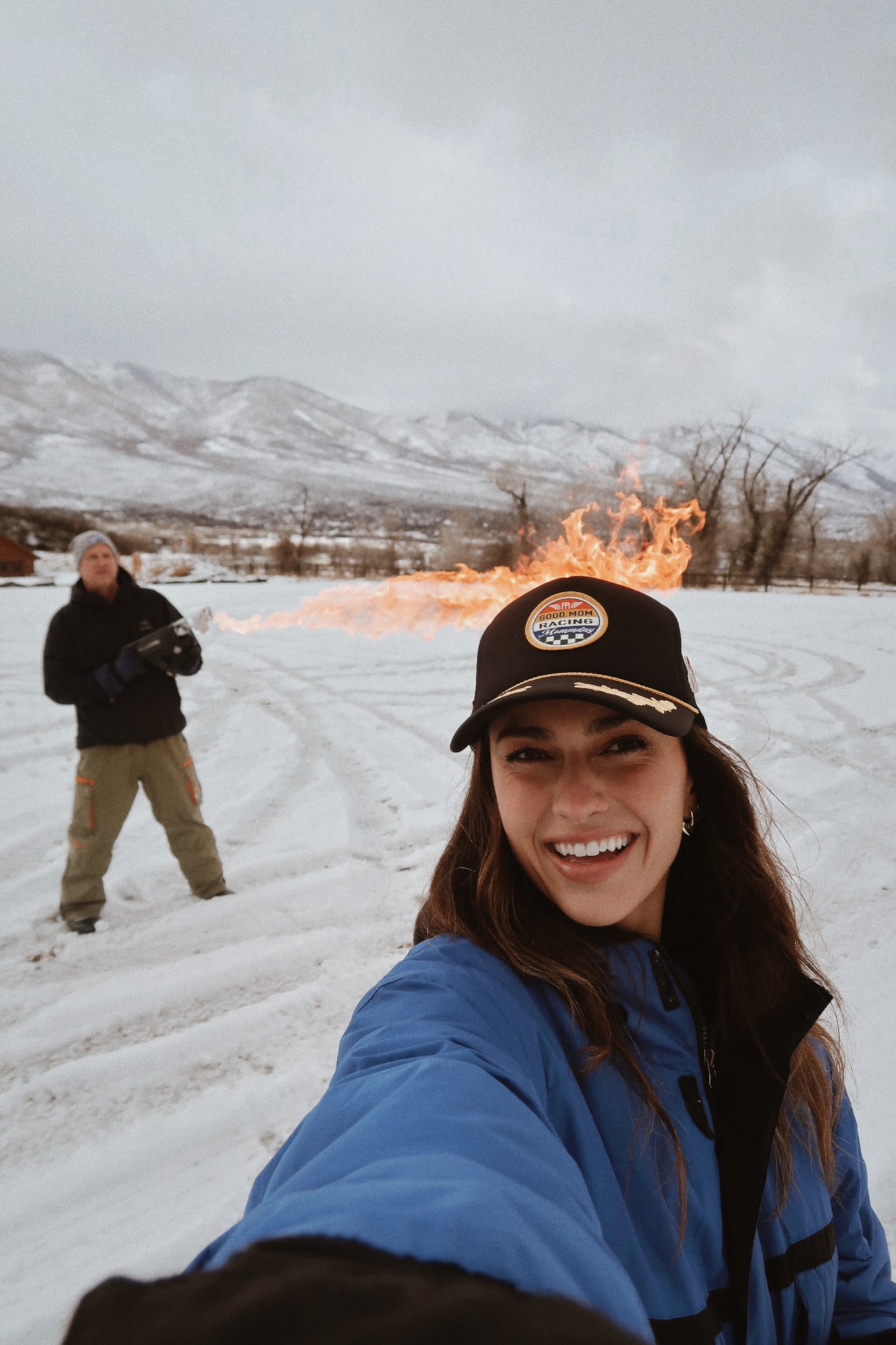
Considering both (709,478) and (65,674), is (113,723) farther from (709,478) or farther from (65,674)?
(709,478)

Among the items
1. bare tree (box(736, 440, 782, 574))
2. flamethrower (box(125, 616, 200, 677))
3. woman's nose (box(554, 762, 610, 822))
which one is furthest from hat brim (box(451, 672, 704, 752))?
bare tree (box(736, 440, 782, 574))

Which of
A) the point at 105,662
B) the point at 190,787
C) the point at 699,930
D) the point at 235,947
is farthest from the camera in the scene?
the point at 190,787

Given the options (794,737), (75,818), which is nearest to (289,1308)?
(75,818)

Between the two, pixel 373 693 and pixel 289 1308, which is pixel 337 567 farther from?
pixel 289 1308

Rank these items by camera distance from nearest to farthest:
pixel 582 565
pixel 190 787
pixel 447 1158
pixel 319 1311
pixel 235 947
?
1. pixel 319 1311
2. pixel 447 1158
3. pixel 582 565
4. pixel 235 947
5. pixel 190 787

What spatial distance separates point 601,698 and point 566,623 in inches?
10.2

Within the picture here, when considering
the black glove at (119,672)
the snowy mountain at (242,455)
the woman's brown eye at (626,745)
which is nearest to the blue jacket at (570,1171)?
the woman's brown eye at (626,745)

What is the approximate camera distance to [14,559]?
26391 millimetres

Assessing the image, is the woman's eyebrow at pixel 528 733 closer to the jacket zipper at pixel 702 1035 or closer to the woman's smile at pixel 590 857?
the woman's smile at pixel 590 857

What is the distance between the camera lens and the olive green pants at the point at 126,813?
4027mm

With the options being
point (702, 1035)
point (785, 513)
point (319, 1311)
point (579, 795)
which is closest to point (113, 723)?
point (579, 795)

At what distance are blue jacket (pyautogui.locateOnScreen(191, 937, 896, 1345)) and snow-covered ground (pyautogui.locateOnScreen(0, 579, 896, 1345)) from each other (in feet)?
4.23

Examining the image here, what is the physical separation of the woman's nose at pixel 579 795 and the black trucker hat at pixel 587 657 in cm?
17

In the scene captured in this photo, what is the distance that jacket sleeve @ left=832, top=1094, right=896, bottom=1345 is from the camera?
4.47ft
